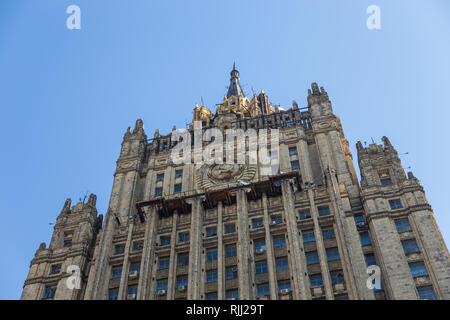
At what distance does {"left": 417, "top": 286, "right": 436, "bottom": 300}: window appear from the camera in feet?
135

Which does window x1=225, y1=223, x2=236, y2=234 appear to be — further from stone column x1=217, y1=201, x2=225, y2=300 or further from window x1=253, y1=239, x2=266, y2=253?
window x1=253, y1=239, x2=266, y2=253

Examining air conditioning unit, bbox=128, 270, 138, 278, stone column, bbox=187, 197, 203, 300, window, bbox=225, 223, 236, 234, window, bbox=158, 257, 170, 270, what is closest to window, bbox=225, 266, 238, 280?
stone column, bbox=187, 197, 203, 300

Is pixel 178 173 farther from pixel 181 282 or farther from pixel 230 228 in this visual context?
pixel 181 282

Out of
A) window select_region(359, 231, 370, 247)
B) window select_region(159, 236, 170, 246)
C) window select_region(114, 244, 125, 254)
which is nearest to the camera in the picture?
window select_region(359, 231, 370, 247)

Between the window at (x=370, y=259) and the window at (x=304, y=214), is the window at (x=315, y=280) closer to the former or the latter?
the window at (x=370, y=259)

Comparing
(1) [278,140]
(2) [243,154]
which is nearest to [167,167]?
(2) [243,154]

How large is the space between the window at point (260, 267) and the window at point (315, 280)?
3877 millimetres

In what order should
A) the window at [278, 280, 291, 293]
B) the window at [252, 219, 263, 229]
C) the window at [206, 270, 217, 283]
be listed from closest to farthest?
the window at [278, 280, 291, 293], the window at [206, 270, 217, 283], the window at [252, 219, 263, 229]

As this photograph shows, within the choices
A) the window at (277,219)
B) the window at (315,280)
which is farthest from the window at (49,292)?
the window at (315,280)

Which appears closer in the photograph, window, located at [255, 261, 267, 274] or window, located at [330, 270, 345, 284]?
window, located at [330, 270, 345, 284]

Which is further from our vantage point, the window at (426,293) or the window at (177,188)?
the window at (177,188)

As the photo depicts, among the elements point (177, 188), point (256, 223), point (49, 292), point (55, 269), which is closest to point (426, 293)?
point (256, 223)

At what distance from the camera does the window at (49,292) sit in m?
49.8

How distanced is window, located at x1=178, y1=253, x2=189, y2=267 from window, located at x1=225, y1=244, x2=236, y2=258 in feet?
11.8
